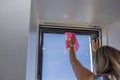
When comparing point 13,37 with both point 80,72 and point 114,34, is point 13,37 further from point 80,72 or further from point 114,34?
point 114,34

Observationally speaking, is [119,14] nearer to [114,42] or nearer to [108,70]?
[114,42]

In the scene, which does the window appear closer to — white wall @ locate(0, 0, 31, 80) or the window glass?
the window glass

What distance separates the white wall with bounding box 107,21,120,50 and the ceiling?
6 cm

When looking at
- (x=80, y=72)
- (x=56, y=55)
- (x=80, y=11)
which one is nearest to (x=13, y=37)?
(x=80, y=72)

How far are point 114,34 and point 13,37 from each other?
1429 millimetres

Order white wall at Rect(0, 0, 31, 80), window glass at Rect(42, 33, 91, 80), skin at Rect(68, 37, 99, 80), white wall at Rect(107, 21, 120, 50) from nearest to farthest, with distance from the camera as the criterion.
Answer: white wall at Rect(0, 0, 31, 80) < skin at Rect(68, 37, 99, 80) < white wall at Rect(107, 21, 120, 50) < window glass at Rect(42, 33, 91, 80)

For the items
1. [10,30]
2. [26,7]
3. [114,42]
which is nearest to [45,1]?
[26,7]

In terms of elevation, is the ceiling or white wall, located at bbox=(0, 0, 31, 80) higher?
the ceiling

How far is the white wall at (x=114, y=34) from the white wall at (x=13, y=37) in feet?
4.31

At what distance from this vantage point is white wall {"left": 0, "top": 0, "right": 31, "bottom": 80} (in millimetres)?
1017

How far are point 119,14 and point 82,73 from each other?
796mm

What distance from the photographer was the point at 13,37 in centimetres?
106

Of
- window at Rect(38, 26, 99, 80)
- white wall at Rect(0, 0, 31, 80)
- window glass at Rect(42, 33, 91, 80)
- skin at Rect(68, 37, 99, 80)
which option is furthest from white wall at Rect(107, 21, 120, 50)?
white wall at Rect(0, 0, 31, 80)

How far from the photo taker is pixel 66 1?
155cm
